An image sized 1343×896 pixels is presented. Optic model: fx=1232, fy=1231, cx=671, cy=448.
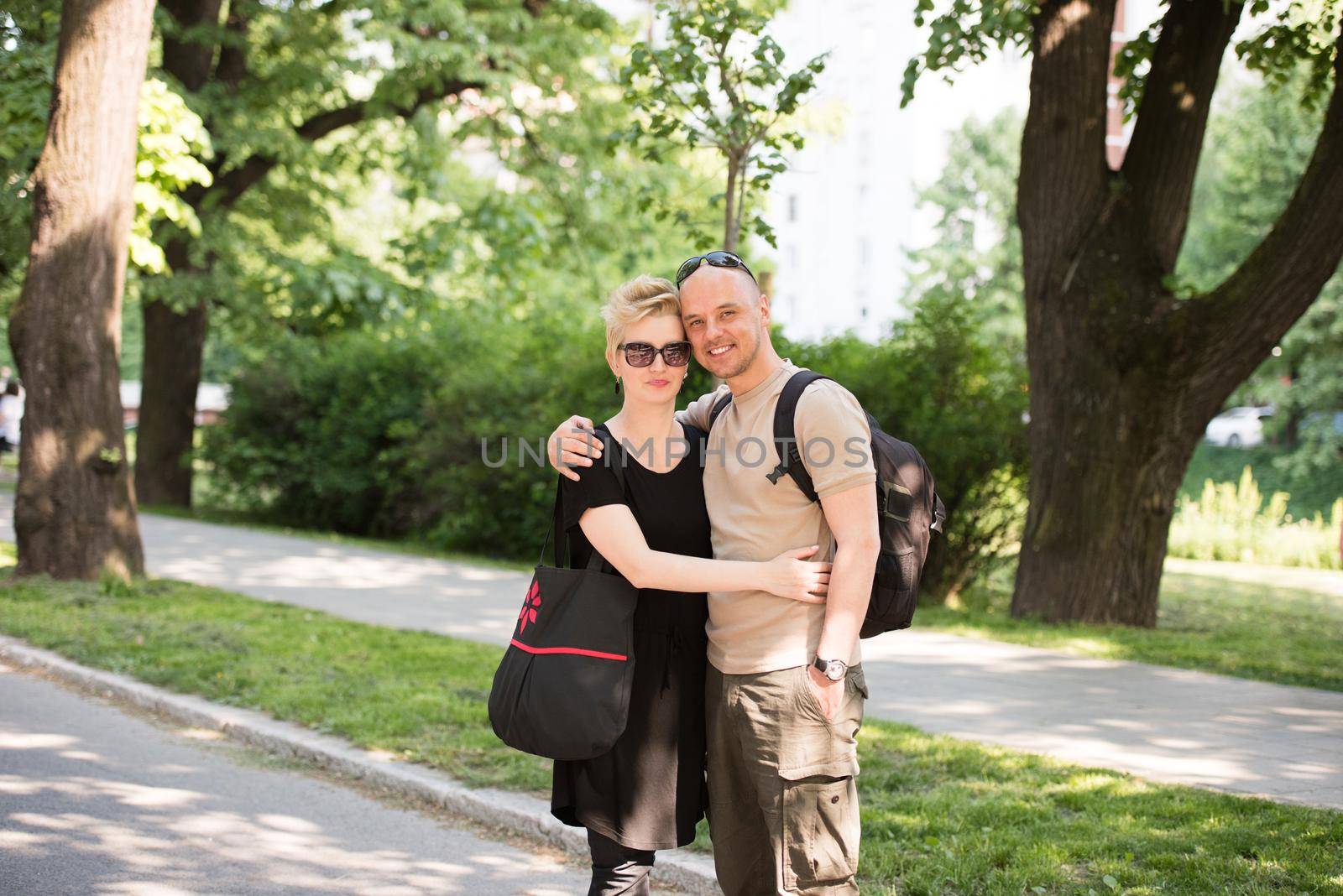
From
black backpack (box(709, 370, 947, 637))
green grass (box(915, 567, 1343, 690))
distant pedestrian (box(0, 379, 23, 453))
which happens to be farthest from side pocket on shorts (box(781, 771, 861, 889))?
distant pedestrian (box(0, 379, 23, 453))

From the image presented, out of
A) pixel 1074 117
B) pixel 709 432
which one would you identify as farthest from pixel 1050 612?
pixel 709 432

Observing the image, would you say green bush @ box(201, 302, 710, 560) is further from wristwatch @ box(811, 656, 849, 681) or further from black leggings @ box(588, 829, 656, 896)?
wristwatch @ box(811, 656, 849, 681)

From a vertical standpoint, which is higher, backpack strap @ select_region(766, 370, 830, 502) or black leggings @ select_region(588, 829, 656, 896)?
backpack strap @ select_region(766, 370, 830, 502)

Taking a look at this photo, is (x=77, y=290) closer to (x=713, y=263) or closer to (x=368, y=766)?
(x=368, y=766)

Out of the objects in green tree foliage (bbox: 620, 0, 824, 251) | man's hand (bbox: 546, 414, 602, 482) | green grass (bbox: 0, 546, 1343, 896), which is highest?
green tree foliage (bbox: 620, 0, 824, 251)

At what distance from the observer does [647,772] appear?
3123 mm

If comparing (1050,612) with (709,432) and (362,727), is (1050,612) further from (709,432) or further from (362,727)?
(709,432)

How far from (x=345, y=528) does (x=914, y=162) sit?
3948 cm

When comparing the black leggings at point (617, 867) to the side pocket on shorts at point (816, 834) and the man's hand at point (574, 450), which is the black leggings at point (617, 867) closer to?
the side pocket on shorts at point (816, 834)

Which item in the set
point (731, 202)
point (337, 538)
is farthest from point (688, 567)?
point (337, 538)

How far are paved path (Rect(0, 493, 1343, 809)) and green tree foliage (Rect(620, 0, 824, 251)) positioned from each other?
9.86 feet

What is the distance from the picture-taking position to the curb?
4742 millimetres

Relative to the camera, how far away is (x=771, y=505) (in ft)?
9.70

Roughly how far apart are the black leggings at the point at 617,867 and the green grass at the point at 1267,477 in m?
29.4
